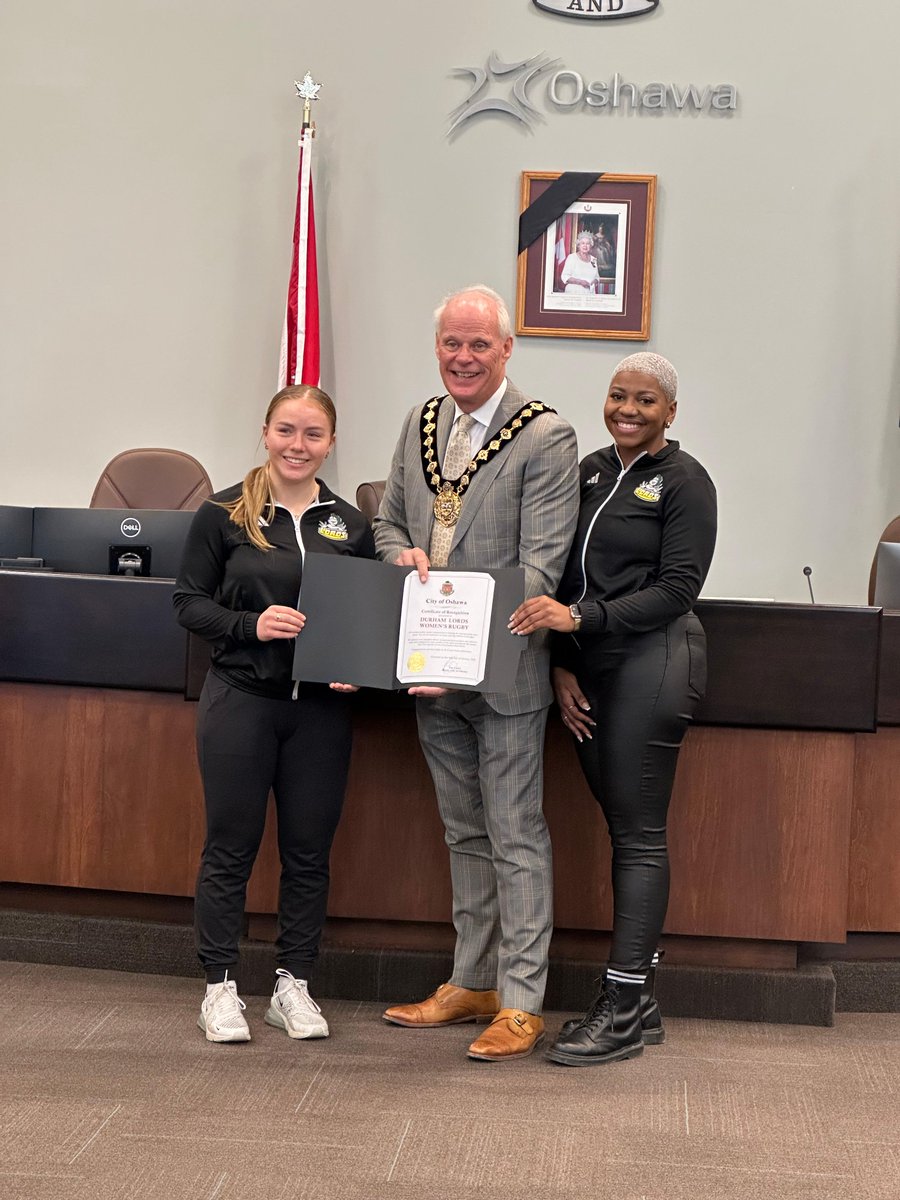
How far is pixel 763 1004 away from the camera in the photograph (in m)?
2.98

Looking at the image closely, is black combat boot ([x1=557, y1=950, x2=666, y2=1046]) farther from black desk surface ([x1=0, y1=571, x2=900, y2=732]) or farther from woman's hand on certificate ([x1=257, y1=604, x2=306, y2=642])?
→ woman's hand on certificate ([x1=257, y1=604, x2=306, y2=642])

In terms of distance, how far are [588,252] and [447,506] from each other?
2.96 m

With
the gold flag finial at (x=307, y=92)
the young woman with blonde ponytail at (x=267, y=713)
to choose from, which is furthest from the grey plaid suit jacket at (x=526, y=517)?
the gold flag finial at (x=307, y=92)

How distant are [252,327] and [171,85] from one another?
1070mm

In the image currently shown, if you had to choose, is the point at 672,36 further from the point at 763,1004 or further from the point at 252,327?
the point at 763,1004

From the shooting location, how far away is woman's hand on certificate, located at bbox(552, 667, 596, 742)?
9.02 feet

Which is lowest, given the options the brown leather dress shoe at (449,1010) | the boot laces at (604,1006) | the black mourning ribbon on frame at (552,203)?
the brown leather dress shoe at (449,1010)

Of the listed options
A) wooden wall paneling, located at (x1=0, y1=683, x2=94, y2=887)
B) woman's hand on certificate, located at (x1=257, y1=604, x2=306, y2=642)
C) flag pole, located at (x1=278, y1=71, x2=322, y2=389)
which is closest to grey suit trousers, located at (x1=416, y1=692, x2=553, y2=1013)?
woman's hand on certificate, located at (x1=257, y1=604, x2=306, y2=642)

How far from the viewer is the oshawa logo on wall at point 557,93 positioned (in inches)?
210

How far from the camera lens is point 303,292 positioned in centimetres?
535

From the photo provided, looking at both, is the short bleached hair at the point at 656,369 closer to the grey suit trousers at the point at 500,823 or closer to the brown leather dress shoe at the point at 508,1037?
the grey suit trousers at the point at 500,823

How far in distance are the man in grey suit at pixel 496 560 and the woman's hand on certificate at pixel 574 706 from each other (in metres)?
0.05

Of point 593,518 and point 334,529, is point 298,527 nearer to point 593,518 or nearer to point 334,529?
point 334,529

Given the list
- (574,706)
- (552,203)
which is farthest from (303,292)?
(574,706)
